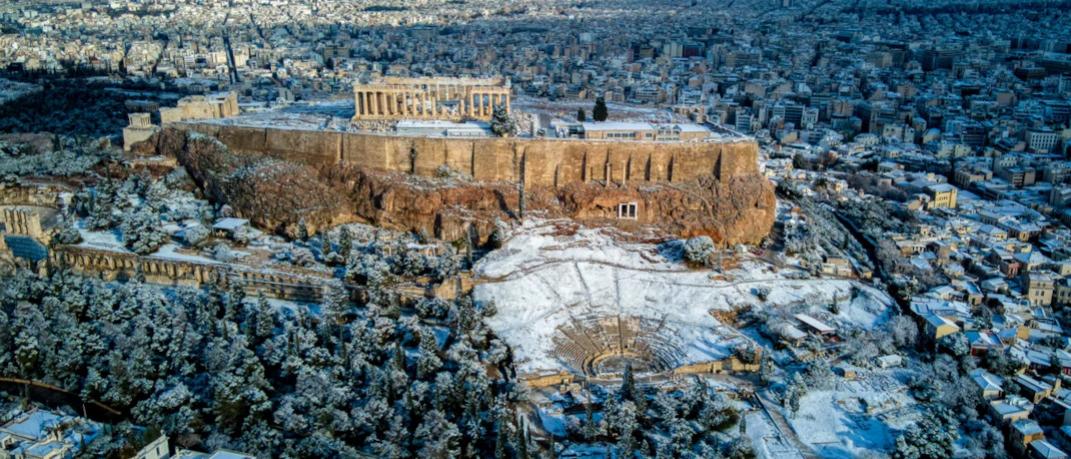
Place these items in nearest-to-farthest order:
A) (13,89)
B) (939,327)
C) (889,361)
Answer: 1. (889,361)
2. (939,327)
3. (13,89)

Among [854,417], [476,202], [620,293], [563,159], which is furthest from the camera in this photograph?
[563,159]

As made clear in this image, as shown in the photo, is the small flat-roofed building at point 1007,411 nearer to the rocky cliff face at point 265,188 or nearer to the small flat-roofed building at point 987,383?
the small flat-roofed building at point 987,383

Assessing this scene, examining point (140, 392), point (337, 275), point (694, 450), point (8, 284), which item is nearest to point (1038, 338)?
point (694, 450)

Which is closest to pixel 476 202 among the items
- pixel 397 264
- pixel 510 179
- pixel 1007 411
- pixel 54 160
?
pixel 510 179

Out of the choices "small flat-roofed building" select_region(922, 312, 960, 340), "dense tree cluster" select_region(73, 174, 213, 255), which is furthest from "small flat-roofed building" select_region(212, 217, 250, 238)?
"small flat-roofed building" select_region(922, 312, 960, 340)

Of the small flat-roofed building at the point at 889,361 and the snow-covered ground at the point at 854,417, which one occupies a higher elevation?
the small flat-roofed building at the point at 889,361

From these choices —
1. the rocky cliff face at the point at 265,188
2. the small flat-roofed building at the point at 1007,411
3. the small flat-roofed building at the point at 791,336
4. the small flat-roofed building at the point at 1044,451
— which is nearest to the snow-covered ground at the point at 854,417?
the small flat-roofed building at the point at 1007,411

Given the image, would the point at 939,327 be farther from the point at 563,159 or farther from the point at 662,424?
the point at 563,159

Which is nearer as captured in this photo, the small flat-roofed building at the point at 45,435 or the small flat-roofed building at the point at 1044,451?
the small flat-roofed building at the point at 45,435
